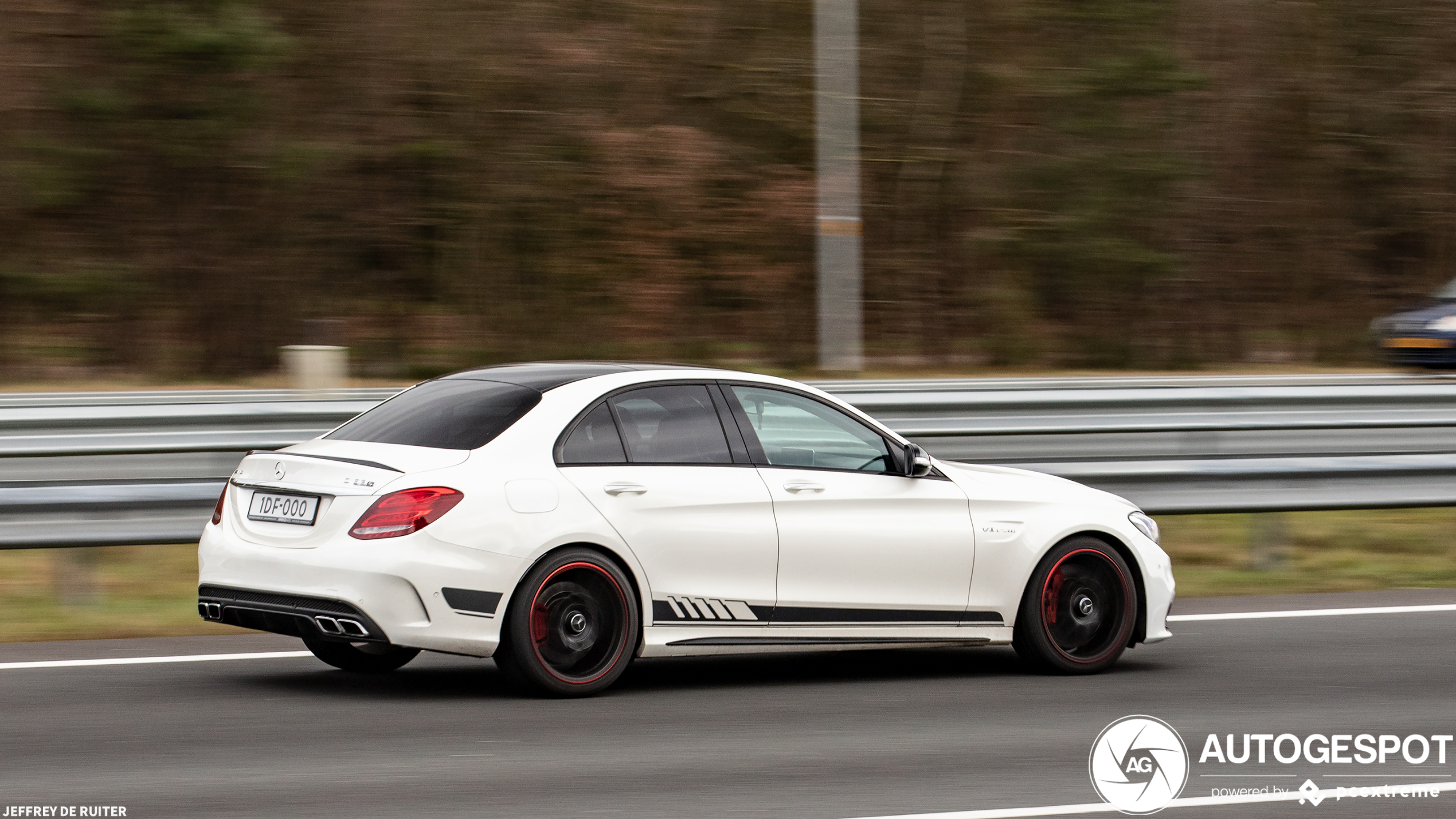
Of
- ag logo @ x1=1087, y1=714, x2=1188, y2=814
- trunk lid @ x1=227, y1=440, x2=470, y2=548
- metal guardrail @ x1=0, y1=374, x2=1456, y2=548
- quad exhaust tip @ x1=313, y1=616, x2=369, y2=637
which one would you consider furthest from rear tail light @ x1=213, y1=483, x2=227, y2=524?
ag logo @ x1=1087, y1=714, x2=1188, y2=814

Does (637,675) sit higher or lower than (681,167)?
lower

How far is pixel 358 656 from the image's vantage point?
26.4ft

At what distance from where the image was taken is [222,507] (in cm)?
756

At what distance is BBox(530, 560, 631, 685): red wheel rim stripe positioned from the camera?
7.16 meters

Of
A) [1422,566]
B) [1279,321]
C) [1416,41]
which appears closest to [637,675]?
[1422,566]

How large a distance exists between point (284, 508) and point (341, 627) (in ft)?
1.88

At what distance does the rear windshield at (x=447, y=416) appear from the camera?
7.34m

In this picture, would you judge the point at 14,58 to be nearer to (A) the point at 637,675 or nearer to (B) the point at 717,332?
(B) the point at 717,332

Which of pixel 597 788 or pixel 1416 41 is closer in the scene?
pixel 597 788

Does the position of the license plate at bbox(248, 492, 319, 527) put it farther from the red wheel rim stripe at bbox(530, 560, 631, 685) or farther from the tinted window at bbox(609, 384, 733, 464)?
the tinted window at bbox(609, 384, 733, 464)

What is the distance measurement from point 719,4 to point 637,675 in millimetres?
17405

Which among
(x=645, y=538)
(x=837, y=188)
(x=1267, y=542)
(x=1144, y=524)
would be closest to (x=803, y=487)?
(x=645, y=538)

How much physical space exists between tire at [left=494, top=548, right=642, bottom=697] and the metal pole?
14056 millimetres

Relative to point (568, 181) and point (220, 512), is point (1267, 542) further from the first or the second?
point (568, 181)
